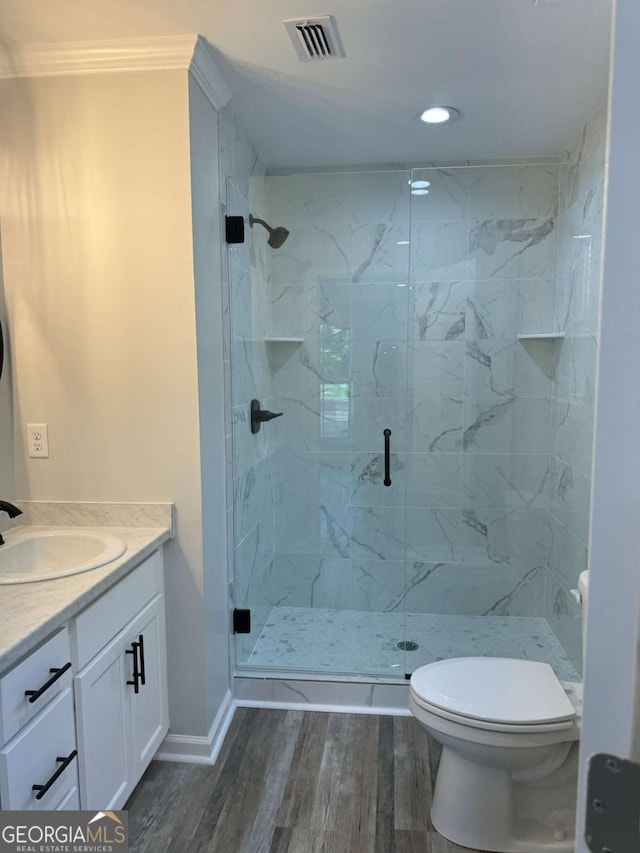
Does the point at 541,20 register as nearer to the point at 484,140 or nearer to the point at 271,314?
the point at 484,140

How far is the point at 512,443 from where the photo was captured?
294cm

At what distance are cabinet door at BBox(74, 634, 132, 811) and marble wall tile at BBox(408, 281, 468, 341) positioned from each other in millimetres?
2018

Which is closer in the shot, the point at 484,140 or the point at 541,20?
the point at 541,20

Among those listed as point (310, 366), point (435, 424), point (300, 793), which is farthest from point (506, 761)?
point (310, 366)

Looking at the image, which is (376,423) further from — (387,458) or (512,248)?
(512,248)

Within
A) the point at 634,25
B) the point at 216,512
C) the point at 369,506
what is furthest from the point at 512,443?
the point at 634,25

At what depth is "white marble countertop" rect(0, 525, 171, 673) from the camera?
1.17 meters

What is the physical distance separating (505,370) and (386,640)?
4.79 feet

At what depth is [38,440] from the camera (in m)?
1.97

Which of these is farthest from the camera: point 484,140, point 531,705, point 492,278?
point 492,278

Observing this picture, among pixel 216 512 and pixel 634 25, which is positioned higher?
pixel 634 25

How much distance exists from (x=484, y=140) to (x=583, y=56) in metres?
0.77

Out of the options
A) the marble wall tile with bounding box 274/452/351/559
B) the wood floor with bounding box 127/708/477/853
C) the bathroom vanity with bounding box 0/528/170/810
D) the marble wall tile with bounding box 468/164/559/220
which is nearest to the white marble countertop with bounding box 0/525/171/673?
the bathroom vanity with bounding box 0/528/170/810

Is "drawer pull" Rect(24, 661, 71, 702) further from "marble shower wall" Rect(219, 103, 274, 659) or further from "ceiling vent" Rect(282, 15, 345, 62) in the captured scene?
"ceiling vent" Rect(282, 15, 345, 62)
